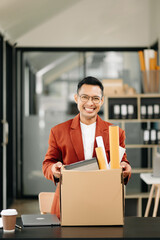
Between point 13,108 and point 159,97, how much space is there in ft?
7.64

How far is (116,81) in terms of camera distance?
5.27m

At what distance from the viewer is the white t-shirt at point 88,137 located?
2354 millimetres

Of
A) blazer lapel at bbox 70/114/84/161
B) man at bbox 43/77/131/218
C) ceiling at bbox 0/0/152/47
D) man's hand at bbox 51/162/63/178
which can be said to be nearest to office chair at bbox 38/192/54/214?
man at bbox 43/77/131/218

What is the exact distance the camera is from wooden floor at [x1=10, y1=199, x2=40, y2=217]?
18.6 feet

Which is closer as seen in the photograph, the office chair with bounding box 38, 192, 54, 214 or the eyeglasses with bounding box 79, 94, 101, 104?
the eyeglasses with bounding box 79, 94, 101, 104

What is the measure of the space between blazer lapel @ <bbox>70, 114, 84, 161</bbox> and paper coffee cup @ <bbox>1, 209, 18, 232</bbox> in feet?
1.99

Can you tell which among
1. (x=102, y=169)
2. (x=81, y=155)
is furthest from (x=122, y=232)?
(x=81, y=155)

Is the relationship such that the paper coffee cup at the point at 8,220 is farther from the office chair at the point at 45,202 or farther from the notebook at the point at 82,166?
the office chair at the point at 45,202

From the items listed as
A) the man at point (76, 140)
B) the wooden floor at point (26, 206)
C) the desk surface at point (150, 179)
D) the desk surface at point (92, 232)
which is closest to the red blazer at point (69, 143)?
the man at point (76, 140)

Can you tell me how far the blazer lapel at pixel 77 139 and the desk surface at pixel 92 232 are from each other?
53cm

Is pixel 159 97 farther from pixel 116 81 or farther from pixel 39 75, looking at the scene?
pixel 39 75

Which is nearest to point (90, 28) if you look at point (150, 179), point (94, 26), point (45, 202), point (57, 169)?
point (94, 26)

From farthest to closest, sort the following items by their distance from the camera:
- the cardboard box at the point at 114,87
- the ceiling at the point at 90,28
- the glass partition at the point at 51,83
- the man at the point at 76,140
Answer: the glass partition at the point at 51,83 < the ceiling at the point at 90,28 < the cardboard box at the point at 114,87 < the man at the point at 76,140

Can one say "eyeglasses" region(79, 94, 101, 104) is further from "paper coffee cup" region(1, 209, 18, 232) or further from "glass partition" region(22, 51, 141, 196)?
"glass partition" region(22, 51, 141, 196)
